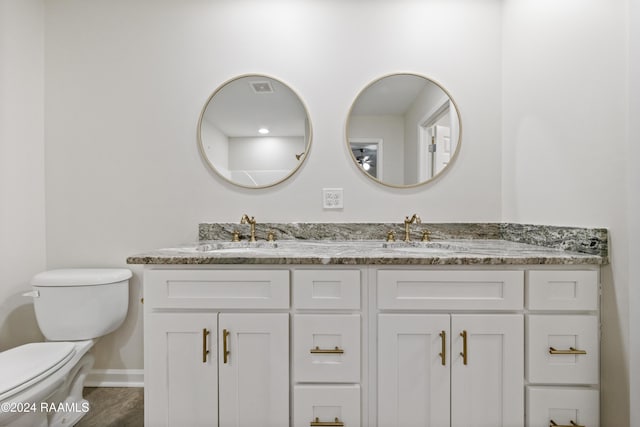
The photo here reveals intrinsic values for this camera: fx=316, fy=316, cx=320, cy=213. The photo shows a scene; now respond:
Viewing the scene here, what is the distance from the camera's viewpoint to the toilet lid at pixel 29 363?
114cm

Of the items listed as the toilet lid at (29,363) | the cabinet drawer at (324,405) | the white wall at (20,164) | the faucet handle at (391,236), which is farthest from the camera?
the faucet handle at (391,236)

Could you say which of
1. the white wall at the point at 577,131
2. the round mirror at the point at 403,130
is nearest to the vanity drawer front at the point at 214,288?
the round mirror at the point at 403,130

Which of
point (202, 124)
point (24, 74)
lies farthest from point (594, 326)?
point (24, 74)

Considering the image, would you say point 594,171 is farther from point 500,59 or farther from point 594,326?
point 500,59

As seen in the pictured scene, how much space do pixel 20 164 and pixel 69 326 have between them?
945 mm

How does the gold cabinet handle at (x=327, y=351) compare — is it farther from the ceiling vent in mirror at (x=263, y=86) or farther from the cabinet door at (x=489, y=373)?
the ceiling vent in mirror at (x=263, y=86)

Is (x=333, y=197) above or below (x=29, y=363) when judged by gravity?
above

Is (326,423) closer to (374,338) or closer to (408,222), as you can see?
(374,338)

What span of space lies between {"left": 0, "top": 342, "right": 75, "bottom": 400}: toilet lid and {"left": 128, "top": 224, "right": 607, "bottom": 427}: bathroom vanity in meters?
0.39

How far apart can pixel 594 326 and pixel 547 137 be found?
837mm

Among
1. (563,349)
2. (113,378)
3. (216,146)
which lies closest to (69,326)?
(113,378)

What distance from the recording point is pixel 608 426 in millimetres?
1215

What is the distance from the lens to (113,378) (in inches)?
73.5

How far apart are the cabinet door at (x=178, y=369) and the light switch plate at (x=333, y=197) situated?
0.89 metres
